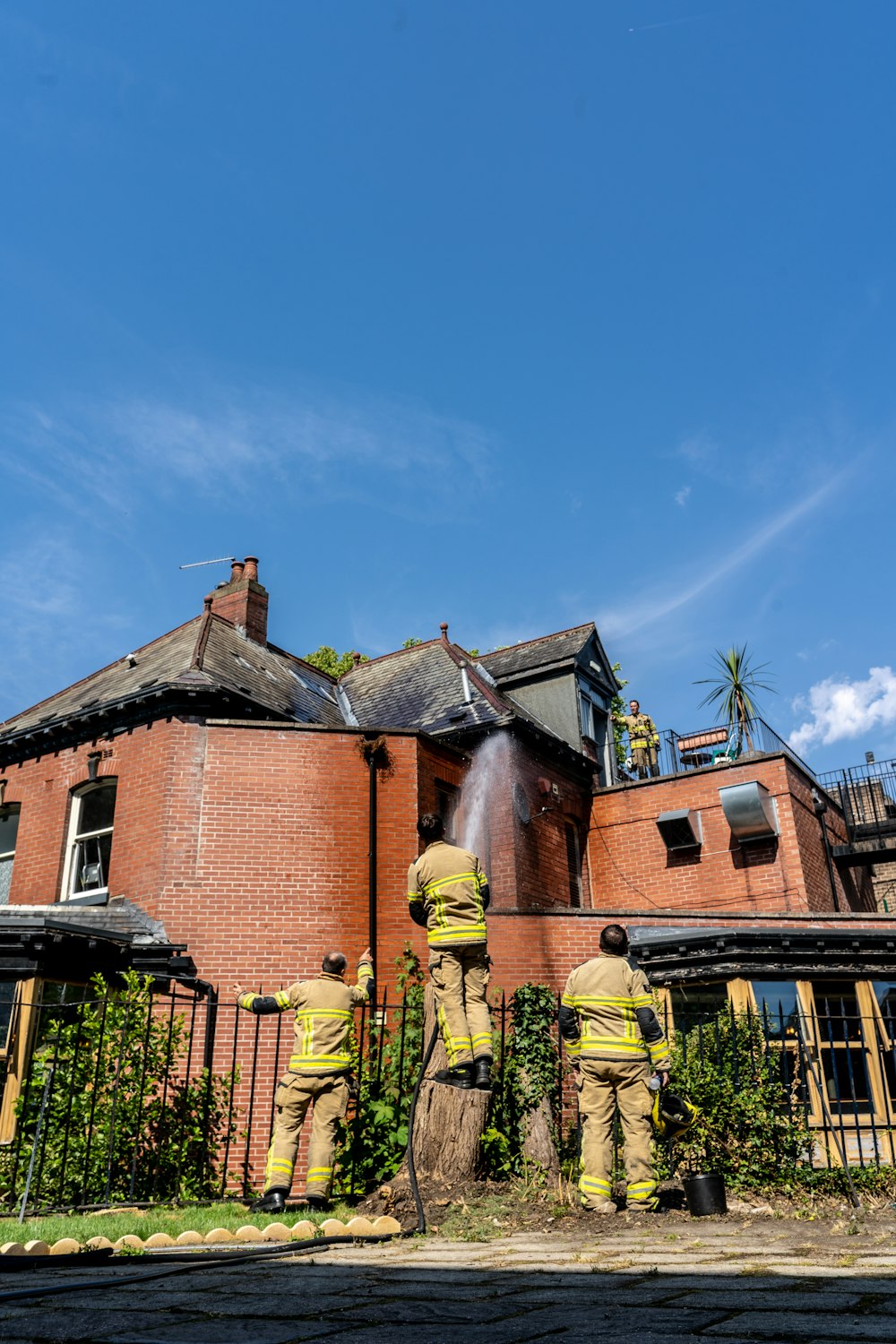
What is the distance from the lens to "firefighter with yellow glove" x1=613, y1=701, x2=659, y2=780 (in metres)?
24.2

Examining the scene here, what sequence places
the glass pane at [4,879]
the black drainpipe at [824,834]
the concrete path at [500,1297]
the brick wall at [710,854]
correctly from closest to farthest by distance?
the concrete path at [500,1297]
the glass pane at [4,879]
the brick wall at [710,854]
the black drainpipe at [824,834]

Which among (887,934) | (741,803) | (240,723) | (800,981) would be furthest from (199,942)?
(741,803)

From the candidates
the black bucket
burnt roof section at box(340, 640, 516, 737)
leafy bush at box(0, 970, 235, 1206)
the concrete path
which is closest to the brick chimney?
burnt roof section at box(340, 640, 516, 737)

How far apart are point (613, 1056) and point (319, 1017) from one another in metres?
2.37

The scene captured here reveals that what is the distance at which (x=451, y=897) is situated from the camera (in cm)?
828

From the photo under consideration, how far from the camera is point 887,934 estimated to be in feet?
41.2

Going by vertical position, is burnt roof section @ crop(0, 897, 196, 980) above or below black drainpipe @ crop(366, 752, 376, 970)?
below

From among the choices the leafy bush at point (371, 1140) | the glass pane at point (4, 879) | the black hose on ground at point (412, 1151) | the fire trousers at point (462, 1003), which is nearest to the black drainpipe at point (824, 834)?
the leafy bush at point (371, 1140)

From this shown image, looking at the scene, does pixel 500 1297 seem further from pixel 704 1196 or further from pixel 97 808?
pixel 97 808

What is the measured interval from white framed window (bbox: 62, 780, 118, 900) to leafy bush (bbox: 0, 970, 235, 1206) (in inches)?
204

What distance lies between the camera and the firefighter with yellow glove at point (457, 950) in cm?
790

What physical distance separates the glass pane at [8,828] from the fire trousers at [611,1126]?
47.6 feet

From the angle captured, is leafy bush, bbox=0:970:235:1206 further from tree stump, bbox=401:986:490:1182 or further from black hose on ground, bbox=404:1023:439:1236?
black hose on ground, bbox=404:1023:439:1236

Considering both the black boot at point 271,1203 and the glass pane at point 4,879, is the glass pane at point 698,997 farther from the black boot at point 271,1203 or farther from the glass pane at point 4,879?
the glass pane at point 4,879
